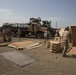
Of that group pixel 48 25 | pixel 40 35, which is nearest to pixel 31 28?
pixel 40 35

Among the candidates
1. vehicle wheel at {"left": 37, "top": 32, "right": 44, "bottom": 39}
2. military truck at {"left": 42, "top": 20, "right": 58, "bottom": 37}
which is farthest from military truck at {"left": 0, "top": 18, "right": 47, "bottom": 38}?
military truck at {"left": 42, "top": 20, "right": 58, "bottom": 37}

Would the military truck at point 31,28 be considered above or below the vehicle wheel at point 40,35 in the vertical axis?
above

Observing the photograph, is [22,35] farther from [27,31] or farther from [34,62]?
[34,62]

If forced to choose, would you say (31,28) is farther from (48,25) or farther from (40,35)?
(48,25)

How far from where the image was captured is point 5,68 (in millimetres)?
7328

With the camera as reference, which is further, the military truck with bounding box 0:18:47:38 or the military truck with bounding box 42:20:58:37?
the military truck with bounding box 42:20:58:37

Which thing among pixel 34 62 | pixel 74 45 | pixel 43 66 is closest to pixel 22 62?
pixel 34 62

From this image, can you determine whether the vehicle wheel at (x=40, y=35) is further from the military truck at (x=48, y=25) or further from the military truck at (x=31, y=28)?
the military truck at (x=48, y=25)

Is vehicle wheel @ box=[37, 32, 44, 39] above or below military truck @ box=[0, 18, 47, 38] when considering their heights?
below

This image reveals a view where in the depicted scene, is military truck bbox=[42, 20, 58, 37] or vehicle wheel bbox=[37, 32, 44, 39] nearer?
vehicle wheel bbox=[37, 32, 44, 39]

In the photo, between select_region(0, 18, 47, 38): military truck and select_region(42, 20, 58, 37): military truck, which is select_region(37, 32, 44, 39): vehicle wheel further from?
select_region(42, 20, 58, 37): military truck

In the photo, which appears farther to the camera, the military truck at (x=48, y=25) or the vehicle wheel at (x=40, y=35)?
the military truck at (x=48, y=25)

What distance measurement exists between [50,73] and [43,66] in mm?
1040

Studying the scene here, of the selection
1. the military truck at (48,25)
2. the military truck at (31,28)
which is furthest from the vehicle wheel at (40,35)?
the military truck at (48,25)
